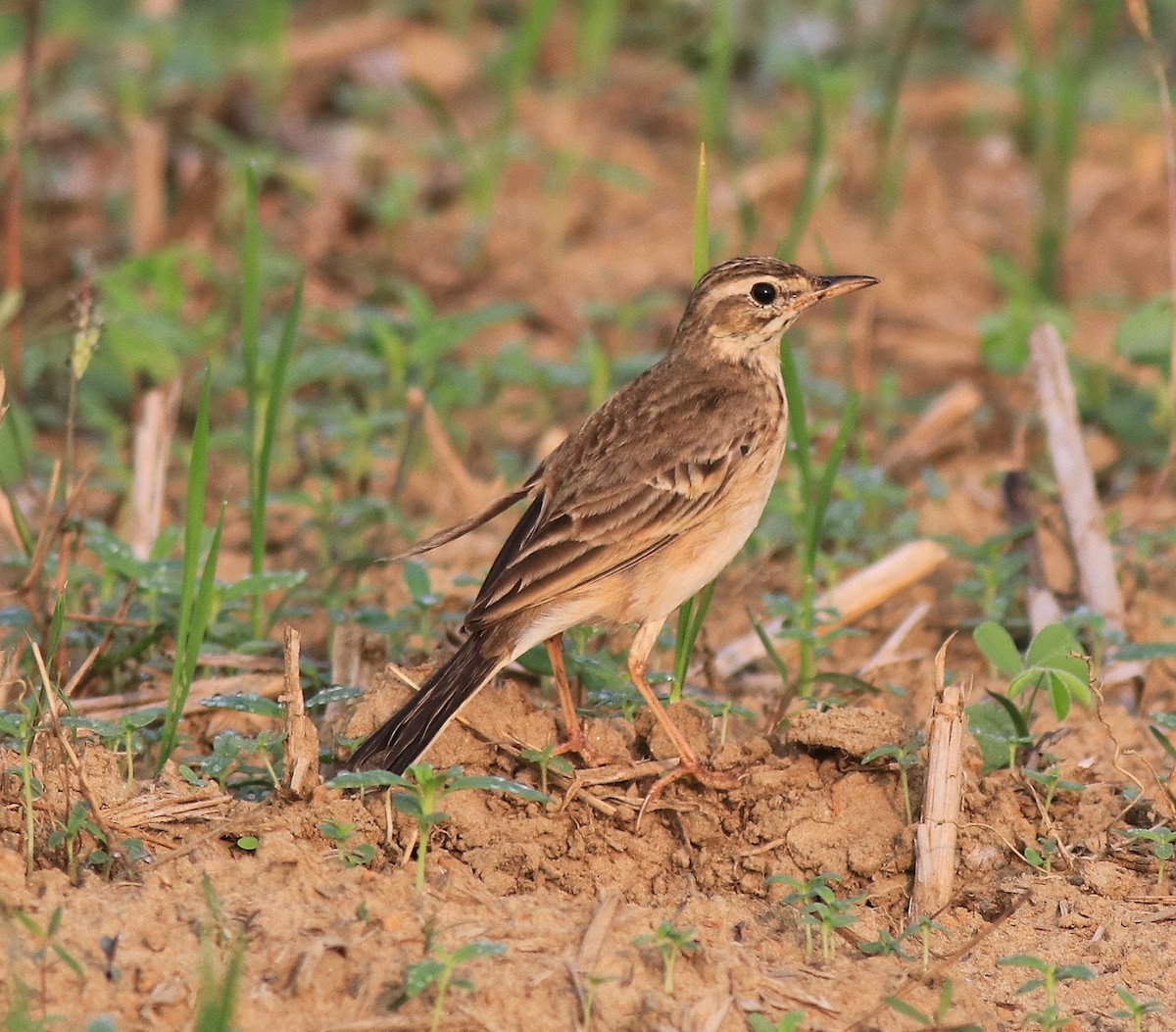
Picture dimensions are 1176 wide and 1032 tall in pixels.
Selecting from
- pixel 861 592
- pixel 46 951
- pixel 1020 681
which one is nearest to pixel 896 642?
pixel 861 592

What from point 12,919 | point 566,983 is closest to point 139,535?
point 12,919

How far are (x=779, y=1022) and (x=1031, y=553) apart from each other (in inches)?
118

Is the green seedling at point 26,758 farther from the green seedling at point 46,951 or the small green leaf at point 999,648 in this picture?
the small green leaf at point 999,648

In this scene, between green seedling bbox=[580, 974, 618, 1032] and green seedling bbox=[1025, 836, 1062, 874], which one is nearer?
green seedling bbox=[580, 974, 618, 1032]

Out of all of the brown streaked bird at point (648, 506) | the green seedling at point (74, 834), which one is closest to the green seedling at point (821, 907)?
the brown streaked bird at point (648, 506)

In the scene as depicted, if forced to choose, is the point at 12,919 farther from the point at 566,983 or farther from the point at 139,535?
the point at 139,535

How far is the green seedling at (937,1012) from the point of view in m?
3.74

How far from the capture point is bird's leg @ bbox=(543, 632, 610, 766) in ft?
16.3

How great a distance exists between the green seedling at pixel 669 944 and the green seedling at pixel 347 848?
0.75m

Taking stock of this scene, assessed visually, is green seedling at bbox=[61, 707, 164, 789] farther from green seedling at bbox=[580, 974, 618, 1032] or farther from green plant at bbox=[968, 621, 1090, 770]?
green plant at bbox=[968, 621, 1090, 770]

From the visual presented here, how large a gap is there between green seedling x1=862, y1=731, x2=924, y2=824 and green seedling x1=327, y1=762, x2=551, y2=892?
97 centimetres

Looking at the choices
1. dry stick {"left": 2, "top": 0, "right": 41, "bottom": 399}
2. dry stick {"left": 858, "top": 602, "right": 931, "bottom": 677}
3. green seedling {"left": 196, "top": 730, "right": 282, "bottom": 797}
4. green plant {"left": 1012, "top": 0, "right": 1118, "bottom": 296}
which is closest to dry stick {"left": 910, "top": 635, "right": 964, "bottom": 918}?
dry stick {"left": 858, "top": 602, "right": 931, "bottom": 677}

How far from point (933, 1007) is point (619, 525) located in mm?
Answer: 1766

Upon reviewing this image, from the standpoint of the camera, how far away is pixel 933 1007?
4051 millimetres
